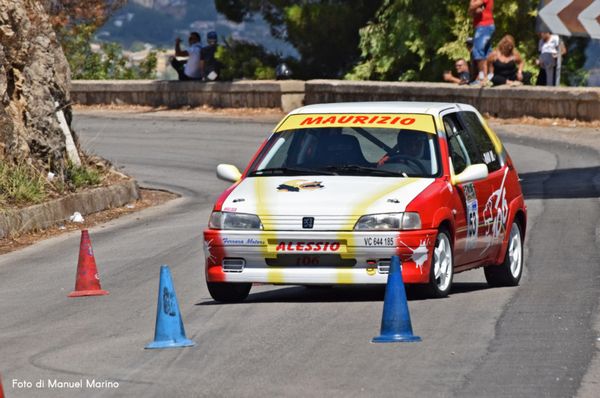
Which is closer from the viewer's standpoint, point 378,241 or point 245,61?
point 378,241

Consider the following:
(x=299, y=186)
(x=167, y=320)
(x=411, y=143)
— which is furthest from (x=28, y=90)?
(x=167, y=320)

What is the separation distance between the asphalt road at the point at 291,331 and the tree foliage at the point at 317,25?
2086 cm

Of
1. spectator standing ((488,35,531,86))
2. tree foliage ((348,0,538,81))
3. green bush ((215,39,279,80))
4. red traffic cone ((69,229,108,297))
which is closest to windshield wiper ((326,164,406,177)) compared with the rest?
red traffic cone ((69,229,108,297))

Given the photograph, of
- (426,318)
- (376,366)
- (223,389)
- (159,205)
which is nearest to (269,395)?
(223,389)

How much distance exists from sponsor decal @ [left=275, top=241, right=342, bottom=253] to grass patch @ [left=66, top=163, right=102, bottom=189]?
976 centimetres

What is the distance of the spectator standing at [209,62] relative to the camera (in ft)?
120

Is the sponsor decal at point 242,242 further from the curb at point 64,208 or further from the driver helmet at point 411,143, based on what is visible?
the curb at point 64,208

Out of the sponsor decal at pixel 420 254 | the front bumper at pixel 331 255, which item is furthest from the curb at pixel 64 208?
the sponsor decal at pixel 420 254

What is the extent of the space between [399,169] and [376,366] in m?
3.52

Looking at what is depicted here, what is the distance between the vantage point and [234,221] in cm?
1174

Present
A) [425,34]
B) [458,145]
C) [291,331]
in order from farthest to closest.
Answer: [425,34], [458,145], [291,331]

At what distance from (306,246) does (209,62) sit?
83.9 ft

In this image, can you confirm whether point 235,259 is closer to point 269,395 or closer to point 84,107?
point 269,395

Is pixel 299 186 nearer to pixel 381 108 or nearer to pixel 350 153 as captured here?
pixel 350 153
